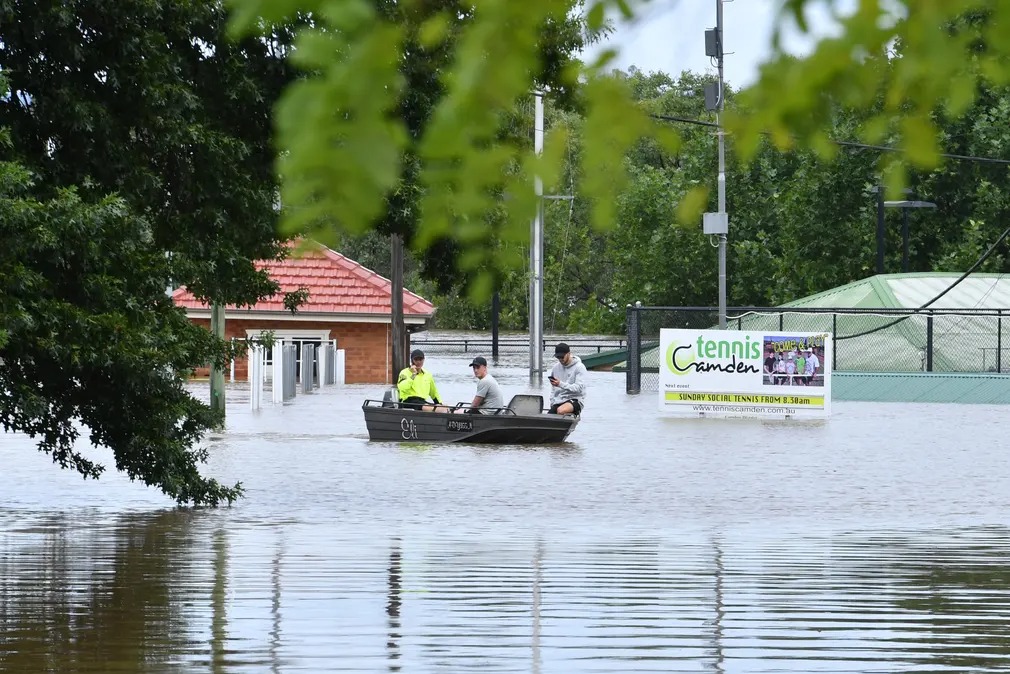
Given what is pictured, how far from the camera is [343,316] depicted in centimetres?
5178

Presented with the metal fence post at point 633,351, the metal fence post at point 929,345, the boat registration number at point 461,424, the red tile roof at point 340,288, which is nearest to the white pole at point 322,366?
the red tile roof at point 340,288

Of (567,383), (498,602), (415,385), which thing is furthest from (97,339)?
(567,383)

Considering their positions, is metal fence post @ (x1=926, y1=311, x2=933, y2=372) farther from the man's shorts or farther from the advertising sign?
the man's shorts

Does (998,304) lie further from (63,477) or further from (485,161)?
(485,161)

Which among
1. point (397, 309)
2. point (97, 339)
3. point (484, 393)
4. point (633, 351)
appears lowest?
point (484, 393)

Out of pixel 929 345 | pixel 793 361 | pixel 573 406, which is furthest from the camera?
pixel 929 345

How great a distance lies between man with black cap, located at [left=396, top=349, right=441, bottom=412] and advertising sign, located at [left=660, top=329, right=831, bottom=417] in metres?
11.2

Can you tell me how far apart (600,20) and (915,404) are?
126 feet

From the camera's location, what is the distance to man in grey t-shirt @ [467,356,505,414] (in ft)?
82.9

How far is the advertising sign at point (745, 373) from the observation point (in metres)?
35.8

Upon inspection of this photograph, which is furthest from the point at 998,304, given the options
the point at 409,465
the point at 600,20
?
the point at 600,20

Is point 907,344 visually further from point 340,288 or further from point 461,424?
point 461,424

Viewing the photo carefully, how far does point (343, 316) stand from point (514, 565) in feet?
132

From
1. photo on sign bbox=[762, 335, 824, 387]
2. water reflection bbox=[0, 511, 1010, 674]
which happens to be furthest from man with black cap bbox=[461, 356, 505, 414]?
photo on sign bbox=[762, 335, 824, 387]
